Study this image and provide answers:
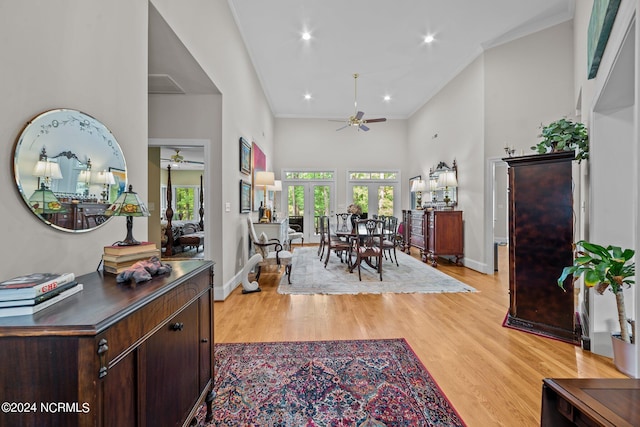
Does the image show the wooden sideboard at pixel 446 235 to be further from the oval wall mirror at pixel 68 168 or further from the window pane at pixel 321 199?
the oval wall mirror at pixel 68 168

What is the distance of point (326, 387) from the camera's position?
191 centimetres

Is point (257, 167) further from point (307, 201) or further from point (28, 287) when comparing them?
point (28, 287)

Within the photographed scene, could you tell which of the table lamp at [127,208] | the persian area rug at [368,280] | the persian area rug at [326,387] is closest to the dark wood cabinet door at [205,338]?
the persian area rug at [326,387]

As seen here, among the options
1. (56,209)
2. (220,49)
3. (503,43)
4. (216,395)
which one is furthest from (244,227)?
(503,43)

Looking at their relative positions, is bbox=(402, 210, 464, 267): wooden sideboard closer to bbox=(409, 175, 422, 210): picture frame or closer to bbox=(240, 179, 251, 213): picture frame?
bbox=(409, 175, 422, 210): picture frame

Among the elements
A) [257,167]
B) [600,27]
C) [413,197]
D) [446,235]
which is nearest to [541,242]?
[600,27]

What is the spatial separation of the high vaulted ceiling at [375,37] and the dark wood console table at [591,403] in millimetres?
4530

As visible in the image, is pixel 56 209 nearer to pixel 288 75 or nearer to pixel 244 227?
pixel 244 227

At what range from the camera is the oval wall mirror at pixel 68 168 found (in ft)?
3.60

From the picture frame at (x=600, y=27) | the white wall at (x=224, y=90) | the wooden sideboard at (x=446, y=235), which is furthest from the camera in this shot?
the wooden sideboard at (x=446, y=235)

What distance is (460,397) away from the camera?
5.94ft

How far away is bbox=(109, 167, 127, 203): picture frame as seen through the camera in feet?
4.98

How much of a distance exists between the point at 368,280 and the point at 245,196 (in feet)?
8.18

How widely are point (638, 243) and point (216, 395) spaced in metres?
2.46
